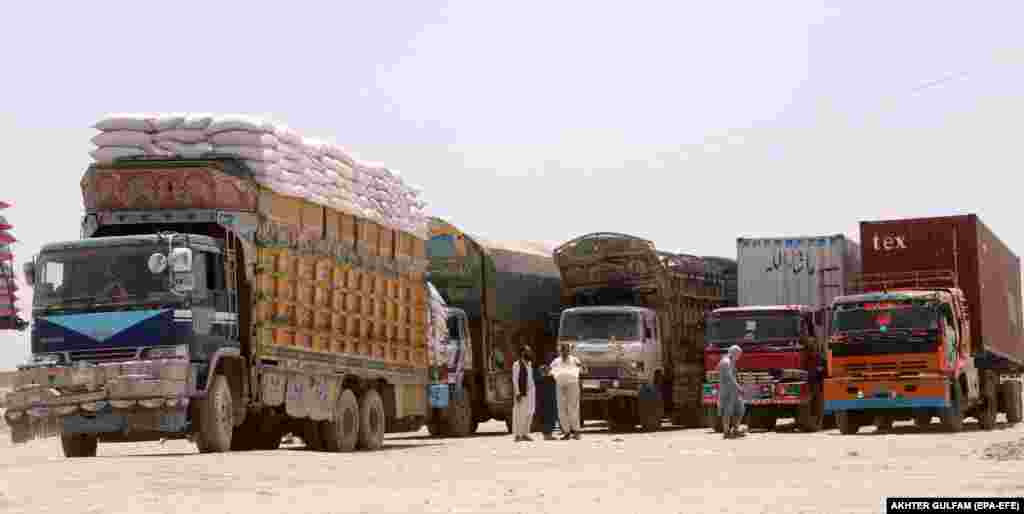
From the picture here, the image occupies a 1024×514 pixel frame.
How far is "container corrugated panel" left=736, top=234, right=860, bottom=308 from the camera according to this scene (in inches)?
1300

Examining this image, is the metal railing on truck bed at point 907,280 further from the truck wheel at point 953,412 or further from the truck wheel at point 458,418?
the truck wheel at point 458,418

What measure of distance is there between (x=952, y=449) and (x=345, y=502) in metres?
10.2

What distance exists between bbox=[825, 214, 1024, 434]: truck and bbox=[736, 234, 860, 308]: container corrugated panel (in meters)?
0.59

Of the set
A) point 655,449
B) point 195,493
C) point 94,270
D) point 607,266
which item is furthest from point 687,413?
point 195,493

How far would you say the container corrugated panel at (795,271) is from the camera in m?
33.0

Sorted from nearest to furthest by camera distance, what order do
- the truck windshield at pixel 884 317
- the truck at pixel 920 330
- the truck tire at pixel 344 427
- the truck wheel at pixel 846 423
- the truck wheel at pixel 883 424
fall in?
1. the truck tire at pixel 344 427
2. the truck at pixel 920 330
3. the truck windshield at pixel 884 317
4. the truck wheel at pixel 846 423
5. the truck wheel at pixel 883 424

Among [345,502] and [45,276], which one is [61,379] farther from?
[345,502]

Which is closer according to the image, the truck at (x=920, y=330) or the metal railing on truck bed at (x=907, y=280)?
the truck at (x=920, y=330)

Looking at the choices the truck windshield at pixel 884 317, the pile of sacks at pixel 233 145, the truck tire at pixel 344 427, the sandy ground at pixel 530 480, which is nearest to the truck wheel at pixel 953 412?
the truck windshield at pixel 884 317

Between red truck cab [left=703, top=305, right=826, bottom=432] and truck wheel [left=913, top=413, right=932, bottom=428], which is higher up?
red truck cab [left=703, top=305, right=826, bottom=432]

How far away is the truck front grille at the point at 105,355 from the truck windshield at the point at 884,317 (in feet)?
46.0

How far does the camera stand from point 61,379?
759 inches

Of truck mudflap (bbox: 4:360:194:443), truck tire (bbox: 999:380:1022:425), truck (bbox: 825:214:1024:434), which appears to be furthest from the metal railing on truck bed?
truck mudflap (bbox: 4:360:194:443)

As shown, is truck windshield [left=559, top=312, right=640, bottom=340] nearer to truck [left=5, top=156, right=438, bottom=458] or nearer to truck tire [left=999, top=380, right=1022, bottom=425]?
truck tire [left=999, top=380, right=1022, bottom=425]
